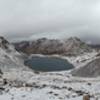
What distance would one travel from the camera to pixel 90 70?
79125mm

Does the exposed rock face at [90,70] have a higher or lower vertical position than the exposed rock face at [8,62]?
lower

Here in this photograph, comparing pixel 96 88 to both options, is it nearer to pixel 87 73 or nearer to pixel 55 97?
pixel 55 97

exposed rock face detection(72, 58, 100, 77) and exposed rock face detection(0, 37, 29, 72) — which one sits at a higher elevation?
exposed rock face detection(0, 37, 29, 72)

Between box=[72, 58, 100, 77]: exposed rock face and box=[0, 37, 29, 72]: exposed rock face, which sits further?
box=[0, 37, 29, 72]: exposed rock face

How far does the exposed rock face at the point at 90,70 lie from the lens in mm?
76475

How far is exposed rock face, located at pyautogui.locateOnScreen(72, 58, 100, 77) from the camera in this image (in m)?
76.5

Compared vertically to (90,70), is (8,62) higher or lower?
higher

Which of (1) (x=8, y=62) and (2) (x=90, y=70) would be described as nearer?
(2) (x=90, y=70)

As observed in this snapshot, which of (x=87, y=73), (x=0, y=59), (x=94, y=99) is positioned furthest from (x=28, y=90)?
(x=0, y=59)

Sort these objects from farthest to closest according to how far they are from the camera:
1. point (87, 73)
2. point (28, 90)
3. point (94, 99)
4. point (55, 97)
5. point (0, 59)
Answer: point (0, 59) → point (87, 73) → point (28, 90) → point (55, 97) → point (94, 99)

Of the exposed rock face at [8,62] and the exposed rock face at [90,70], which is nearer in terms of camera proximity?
the exposed rock face at [90,70]

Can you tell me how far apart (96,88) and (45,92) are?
1039cm

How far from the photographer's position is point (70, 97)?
33.5 meters

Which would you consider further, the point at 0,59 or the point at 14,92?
the point at 0,59
